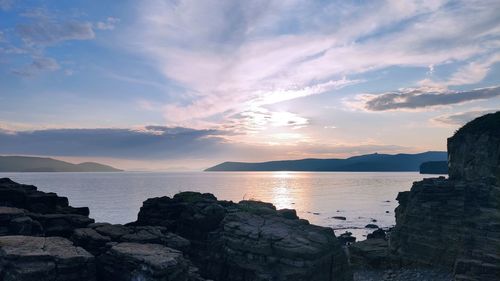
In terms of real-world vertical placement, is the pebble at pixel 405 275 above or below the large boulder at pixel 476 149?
below

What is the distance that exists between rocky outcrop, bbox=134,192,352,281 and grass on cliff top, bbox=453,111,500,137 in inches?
2278

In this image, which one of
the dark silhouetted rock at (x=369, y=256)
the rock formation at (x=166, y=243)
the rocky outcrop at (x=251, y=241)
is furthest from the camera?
the dark silhouetted rock at (x=369, y=256)

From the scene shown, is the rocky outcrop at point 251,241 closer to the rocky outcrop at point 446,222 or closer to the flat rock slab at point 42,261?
the flat rock slab at point 42,261

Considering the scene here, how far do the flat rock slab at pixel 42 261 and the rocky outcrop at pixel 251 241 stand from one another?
10.9m

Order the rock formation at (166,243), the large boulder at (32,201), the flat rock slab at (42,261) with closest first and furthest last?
the flat rock slab at (42,261) → the rock formation at (166,243) → the large boulder at (32,201)

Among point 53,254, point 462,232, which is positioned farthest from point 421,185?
point 53,254

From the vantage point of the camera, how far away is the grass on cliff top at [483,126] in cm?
6831

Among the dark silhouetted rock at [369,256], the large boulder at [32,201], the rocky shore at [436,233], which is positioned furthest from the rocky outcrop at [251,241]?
the dark silhouetted rock at [369,256]

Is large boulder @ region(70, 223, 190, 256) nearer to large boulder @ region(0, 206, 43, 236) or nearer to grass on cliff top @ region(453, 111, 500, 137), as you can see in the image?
large boulder @ region(0, 206, 43, 236)

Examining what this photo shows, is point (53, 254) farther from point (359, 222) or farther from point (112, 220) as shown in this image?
point (359, 222)

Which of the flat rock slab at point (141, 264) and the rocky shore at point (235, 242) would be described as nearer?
the flat rock slab at point (141, 264)

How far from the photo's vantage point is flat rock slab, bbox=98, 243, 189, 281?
1783cm

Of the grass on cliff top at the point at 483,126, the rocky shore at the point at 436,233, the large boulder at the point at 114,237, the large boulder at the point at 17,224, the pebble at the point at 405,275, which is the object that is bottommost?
the pebble at the point at 405,275

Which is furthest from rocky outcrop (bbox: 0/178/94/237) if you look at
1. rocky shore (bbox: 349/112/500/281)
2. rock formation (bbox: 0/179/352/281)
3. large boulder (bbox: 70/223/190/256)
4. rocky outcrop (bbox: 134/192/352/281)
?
rocky shore (bbox: 349/112/500/281)
